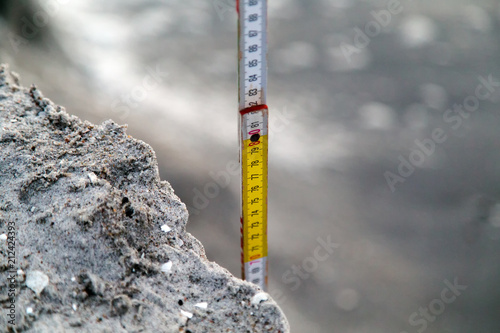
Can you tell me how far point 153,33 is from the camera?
19.2 feet

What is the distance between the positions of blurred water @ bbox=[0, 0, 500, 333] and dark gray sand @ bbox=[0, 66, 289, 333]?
5.93 feet

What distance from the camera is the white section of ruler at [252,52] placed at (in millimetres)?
2227

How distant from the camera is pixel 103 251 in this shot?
163cm

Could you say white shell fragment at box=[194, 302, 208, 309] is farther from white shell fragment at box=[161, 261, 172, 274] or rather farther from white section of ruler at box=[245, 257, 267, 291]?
white section of ruler at box=[245, 257, 267, 291]

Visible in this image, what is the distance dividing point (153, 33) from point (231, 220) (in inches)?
122

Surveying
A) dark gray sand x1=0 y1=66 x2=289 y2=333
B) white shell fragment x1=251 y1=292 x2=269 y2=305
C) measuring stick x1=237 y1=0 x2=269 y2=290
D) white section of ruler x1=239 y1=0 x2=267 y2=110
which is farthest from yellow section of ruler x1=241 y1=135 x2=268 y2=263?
white shell fragment x1=251 y1=292 x2=269 y2=305

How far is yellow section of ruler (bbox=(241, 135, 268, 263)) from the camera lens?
8.54 ft

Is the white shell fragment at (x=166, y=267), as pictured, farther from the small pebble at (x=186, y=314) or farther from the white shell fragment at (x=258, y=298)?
the white shell fragment at (x=258, y=298)

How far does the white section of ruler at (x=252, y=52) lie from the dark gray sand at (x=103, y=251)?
0.67m

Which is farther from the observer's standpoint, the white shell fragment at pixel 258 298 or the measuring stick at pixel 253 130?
the measuring stick at pixel 253 130

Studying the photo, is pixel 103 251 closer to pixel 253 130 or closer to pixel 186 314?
pixel 186 314

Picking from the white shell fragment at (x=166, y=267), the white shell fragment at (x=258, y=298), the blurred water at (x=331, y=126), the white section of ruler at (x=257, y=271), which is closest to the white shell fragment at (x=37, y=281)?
the white shell fragment at (x=166, y=267)

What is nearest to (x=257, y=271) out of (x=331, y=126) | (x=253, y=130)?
(x=253, y=130)

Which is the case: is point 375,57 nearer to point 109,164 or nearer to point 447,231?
point 447,231
